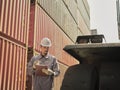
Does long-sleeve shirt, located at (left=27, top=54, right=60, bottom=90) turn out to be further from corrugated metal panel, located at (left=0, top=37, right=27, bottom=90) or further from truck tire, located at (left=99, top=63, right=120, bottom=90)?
truck tire, located at (left=99, top=63, right=120, bottom=90)

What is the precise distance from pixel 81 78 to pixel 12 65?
4611 millimetres

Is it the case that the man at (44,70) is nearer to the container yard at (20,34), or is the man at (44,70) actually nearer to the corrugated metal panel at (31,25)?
the container yard at (20,34)

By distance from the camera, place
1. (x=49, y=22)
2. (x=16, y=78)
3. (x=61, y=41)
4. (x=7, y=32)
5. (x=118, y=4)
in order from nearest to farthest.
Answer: (x=118, y=4) < (x=7, y=32) < (x=16, y=78) < (x=49, y=22) < (x=61, y=41)

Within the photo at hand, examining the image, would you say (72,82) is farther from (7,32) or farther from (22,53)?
(22,53)

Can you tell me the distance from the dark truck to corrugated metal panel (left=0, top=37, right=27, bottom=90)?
390 centimetres

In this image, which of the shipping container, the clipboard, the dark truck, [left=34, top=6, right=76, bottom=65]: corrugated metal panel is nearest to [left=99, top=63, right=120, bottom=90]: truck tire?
the dark truck

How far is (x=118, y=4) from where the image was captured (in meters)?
3.74

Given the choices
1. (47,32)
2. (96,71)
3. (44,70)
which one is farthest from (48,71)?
(47,32)

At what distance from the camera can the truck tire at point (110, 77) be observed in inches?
94.2

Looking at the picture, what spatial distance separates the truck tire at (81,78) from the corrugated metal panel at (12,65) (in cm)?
389

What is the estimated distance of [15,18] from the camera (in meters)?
7.35

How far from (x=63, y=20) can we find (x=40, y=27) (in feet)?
18.6

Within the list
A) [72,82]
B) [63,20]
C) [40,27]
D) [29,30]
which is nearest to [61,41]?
[63,20]

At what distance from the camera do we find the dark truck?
2406 mm
